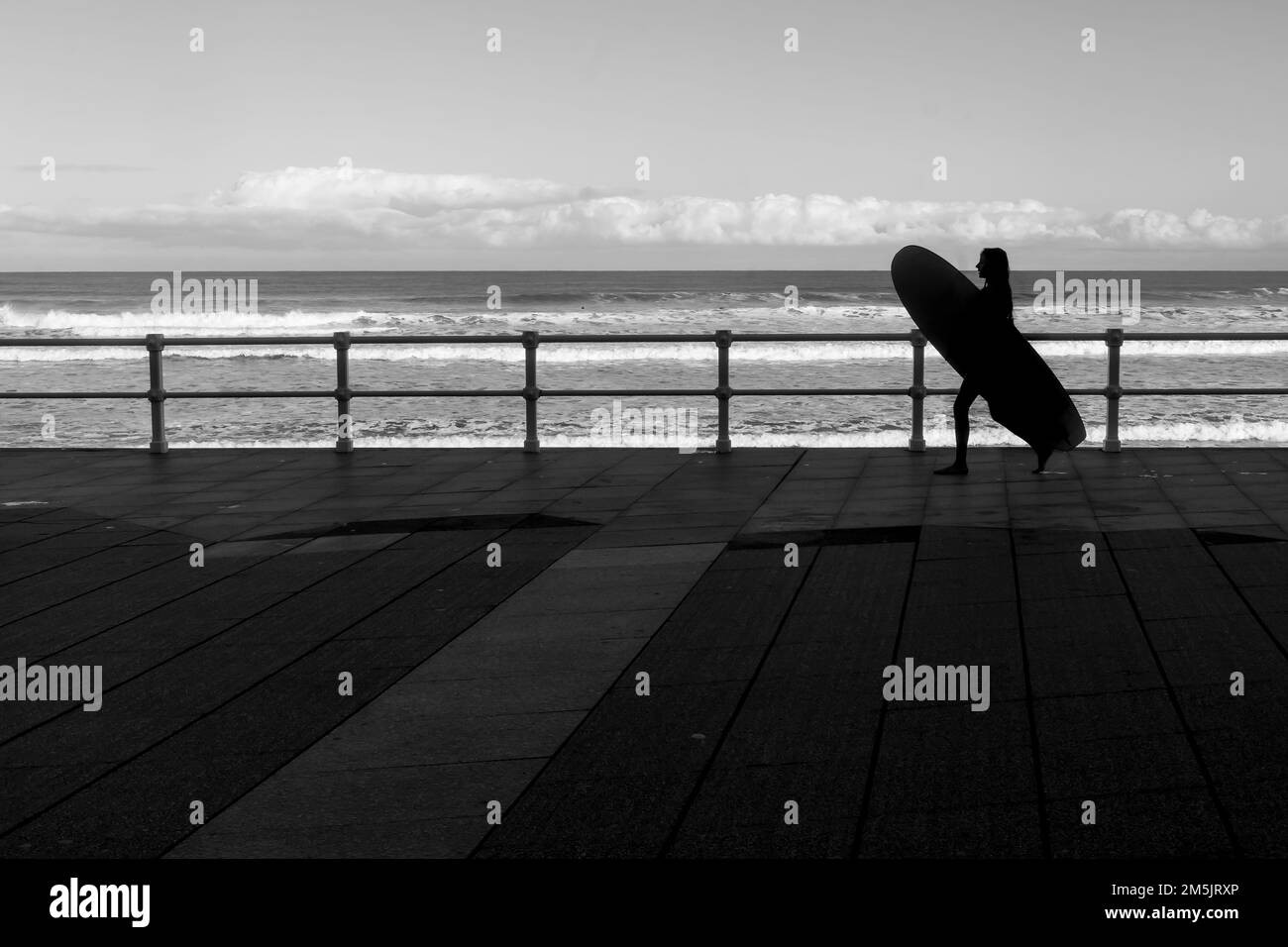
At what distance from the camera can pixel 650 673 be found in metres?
5.41

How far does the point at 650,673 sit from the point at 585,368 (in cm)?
2637

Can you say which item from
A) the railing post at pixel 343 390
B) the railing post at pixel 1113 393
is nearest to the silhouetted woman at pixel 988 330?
the railing post at pixel 1113 393

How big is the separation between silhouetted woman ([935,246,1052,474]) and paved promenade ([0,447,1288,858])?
98 centimetres

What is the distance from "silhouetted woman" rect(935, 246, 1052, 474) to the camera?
11.1 meters

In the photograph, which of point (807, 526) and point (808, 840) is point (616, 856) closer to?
point (808, 840)

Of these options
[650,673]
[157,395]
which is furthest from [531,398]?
[650,673]

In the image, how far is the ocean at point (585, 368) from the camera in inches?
770

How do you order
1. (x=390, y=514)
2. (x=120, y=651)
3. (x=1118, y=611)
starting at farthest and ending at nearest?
1. (x=390, y=514)
2. (x=1118, y=611)
3. (x=120, y=651)

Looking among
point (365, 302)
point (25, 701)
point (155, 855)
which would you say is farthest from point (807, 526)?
point (365, 302)

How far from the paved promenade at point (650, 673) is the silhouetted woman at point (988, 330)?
3.23 feet

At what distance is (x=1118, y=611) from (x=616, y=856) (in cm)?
355

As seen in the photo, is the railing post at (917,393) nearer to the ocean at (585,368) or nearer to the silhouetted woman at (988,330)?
the silhouetted woman at (988,330)
